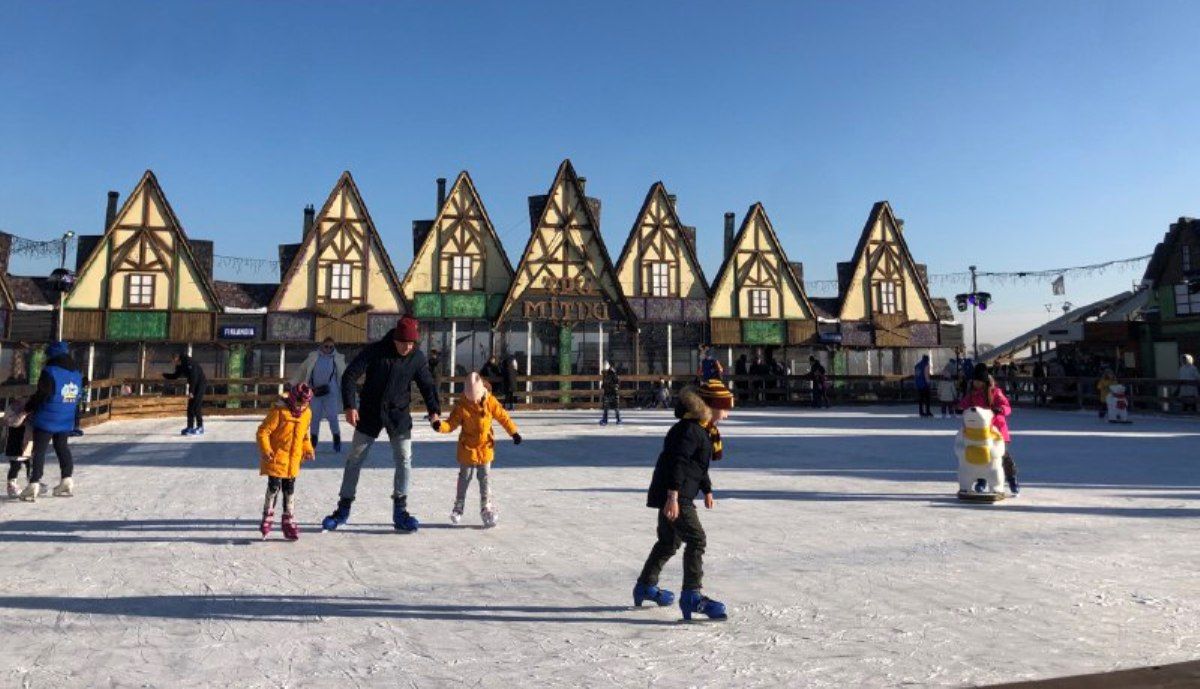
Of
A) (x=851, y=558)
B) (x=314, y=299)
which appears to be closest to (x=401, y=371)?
(x=851, y=558)

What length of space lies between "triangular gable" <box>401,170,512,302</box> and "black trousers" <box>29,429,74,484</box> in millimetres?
18572

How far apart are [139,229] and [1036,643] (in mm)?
27600

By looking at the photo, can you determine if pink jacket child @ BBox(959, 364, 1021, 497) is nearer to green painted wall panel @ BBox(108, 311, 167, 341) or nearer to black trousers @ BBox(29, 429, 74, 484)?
black trousers @ BBox(29, 429, 74, 484)

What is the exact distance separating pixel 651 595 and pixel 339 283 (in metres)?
23.5

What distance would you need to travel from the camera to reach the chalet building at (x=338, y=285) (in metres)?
24.3

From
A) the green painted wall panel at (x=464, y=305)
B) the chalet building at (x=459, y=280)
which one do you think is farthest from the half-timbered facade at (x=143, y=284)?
the green painted wall panel at (x=464, y=305)

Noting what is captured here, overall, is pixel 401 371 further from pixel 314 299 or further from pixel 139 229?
pixel 139 229

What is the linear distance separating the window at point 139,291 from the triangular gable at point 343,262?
3.93 meters

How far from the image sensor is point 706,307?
1073 inches

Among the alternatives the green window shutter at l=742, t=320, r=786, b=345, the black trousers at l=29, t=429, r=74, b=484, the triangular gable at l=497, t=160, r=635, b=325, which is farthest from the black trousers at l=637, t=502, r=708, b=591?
the green window shutter at l=742, t=320, r=786, b=345

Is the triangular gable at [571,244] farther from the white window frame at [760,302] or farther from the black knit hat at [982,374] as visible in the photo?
the black knit hat at [982,374]

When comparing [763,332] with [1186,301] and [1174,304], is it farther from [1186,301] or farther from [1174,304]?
[1186,301]

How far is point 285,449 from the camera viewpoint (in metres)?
5.09

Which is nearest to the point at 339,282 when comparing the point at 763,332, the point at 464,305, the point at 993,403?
the point at 464,305
